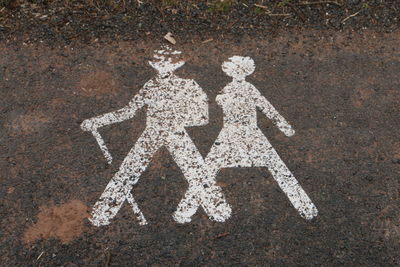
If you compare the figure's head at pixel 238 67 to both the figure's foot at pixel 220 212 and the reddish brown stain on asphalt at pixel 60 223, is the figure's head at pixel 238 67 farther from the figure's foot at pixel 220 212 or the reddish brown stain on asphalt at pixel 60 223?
the reddish brown stain on asphalt at pixel 60 223

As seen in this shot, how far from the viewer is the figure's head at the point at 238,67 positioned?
14.4ft

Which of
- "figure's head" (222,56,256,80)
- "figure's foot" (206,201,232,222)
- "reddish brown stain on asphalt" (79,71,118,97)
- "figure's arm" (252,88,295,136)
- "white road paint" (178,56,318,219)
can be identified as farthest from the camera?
"figure's head" (222,56,256,80)

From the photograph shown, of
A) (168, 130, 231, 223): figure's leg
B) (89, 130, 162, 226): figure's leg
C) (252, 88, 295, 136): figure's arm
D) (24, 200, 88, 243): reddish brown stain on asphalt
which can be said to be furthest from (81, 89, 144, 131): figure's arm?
(252, 88, 295, 136): figure's arm

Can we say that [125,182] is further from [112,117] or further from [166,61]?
[166,61]

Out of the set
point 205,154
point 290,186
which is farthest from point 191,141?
point 290,186

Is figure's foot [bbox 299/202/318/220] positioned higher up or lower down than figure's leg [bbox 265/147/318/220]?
lower down

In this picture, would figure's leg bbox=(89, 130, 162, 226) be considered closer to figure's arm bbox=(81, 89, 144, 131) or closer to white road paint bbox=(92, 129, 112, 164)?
white road paint bbox=(92, 129, 112, 164)

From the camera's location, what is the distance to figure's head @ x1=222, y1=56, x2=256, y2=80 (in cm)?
438

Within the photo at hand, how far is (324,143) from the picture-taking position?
386 cm

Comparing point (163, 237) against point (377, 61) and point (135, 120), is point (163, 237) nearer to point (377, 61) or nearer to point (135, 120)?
point (135, 120)

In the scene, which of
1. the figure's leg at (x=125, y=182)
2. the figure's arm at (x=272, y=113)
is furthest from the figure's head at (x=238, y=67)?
the figure's leg at (x=125, y=182)

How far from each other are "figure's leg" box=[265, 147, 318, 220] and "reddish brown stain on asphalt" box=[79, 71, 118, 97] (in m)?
1.65

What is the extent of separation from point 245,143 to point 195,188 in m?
0.63

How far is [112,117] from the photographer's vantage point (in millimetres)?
3990
